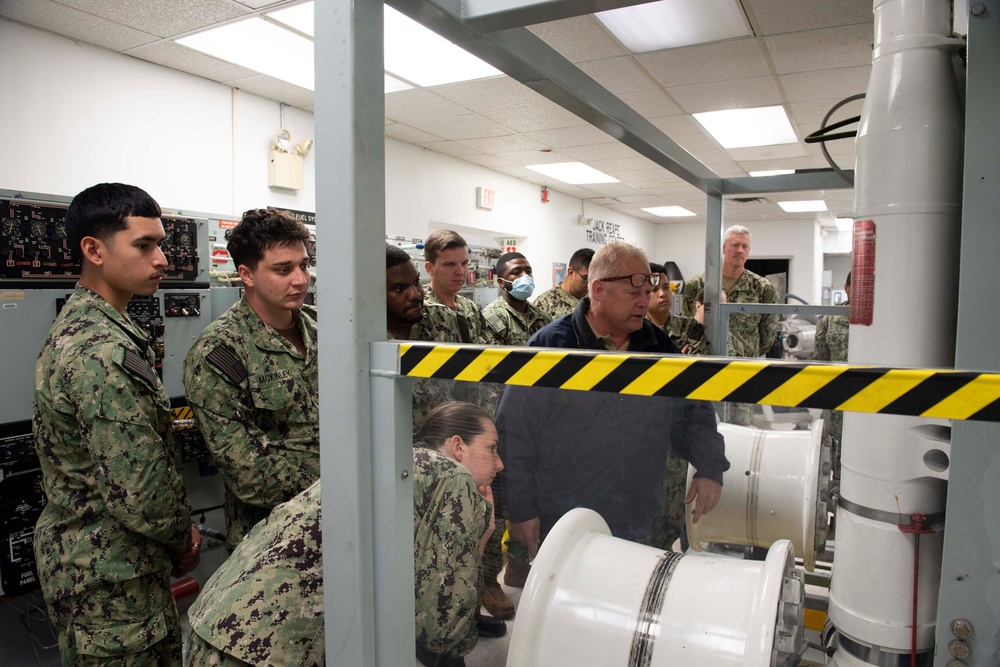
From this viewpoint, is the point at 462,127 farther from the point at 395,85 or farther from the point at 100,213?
the point at 100,213

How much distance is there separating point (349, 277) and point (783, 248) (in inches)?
564

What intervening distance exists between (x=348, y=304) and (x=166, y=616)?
5.14 feet

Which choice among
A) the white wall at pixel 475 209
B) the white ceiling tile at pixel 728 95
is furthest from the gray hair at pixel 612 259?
the white wall at pixel 475 209

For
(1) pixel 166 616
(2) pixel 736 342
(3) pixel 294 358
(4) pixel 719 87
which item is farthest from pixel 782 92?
(1) pixel 166 616

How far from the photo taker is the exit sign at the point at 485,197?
8070mm

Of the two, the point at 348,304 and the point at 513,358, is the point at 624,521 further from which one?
the point at 348,304

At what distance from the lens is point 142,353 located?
2.05 m

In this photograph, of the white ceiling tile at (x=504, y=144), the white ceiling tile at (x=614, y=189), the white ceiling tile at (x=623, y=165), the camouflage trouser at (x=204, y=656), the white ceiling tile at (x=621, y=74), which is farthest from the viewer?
the white ceiling tile at (x=614, y=189)

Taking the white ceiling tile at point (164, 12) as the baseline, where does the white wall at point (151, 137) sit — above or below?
below

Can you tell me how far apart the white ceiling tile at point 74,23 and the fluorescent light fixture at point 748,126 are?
446 centimetres

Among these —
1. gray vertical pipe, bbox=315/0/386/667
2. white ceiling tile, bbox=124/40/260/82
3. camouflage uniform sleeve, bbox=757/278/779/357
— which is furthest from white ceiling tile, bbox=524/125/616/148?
gray vertical pipe, bbox=315/0/386/667

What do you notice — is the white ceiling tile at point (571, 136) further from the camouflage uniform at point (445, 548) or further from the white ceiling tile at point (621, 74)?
the camouflage uniform at point (445, 548)

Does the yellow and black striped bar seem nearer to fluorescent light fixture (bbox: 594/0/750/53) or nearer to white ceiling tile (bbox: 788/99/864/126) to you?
fluorescent light fixture (bbox: 594/0/750/53)

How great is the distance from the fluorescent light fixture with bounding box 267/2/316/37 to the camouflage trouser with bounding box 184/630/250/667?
330 centimetres
